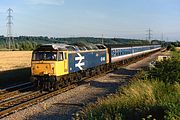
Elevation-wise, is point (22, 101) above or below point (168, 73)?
below

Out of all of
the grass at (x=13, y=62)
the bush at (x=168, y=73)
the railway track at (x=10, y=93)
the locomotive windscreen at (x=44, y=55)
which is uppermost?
the locomotive windscreen at (x=44, y=55)

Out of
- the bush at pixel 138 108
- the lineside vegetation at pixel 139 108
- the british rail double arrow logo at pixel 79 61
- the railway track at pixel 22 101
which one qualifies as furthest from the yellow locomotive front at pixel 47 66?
the bush at pixel 138 108

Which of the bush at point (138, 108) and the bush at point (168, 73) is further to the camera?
the bush at point (168, 73)

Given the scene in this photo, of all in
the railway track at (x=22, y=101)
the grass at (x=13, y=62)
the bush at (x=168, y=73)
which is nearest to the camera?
the railway track at (x=22, y=101)

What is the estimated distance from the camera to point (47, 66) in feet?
67.7

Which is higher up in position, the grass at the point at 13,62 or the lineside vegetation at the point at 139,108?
the lineside vegetation at the point at 139,108

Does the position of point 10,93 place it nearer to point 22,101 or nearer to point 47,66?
point 22,101

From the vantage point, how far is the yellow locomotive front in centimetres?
2053

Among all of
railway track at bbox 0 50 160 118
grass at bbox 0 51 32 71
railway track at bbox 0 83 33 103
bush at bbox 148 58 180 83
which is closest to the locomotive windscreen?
railway track at bbox 0 50 160 118

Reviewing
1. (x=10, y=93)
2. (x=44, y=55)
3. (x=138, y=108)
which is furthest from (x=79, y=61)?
(x=138, y=108)

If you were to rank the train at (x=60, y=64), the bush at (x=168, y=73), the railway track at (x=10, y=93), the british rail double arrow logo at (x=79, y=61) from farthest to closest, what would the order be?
the british rail double arrow logo at (x=79, y=61)
the train at (x=60, y=64)
the railway track at (x=10, y=93)
the bush at (x=168, y=73)

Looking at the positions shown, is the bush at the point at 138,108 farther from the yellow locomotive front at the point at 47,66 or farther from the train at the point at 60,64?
the train at the point at 60,64

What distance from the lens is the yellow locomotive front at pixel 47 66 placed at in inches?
808

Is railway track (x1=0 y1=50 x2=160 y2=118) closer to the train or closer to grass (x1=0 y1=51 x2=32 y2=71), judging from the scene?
the train
